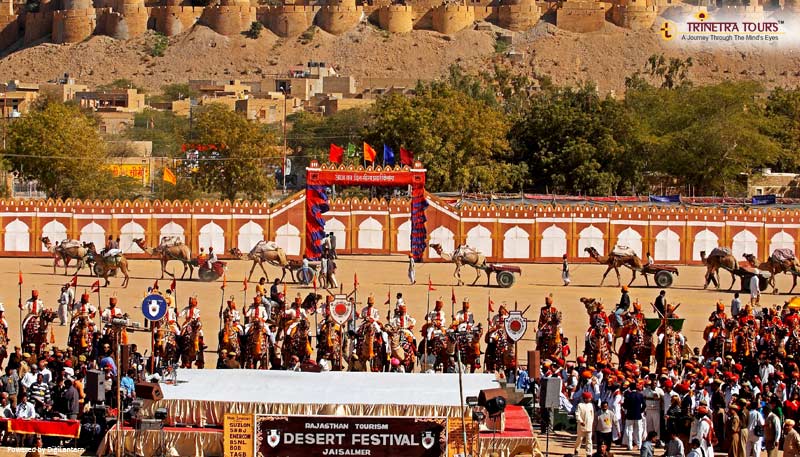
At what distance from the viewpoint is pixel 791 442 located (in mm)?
24812

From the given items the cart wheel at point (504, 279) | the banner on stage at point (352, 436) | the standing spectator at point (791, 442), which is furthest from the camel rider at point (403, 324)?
the cart wheel at point (504, 279)

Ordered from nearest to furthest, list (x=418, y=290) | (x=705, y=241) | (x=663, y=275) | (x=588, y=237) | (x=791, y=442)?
(x=791, y=442), (x=418, y=290), (x=663, y=275), (x=588, y=237), (x=705, y=241)

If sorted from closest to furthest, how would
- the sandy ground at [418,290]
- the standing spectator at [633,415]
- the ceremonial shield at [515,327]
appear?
the standing spectator at [633,415], the ceremonial shield at [515,327], the sandy ground at [418,290]

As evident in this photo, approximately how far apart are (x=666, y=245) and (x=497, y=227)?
17.2 ft

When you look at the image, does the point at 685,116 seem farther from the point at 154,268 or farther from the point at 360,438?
Answer: the point at 360,438

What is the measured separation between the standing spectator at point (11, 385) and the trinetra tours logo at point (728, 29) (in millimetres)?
127332

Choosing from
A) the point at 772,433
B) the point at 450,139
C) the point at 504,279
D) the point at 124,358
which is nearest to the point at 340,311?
the point at 124,358

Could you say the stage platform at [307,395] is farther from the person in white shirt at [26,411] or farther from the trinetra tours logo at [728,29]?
the trinetra tours logo at [728,29]

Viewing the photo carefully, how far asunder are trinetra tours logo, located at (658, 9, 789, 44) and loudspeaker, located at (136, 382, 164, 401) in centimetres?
13016

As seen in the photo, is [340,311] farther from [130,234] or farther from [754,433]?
[130,234]

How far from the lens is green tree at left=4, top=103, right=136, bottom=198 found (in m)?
69.2

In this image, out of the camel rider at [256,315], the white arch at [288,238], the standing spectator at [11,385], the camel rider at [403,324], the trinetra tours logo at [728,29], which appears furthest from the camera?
the trinetra tours logo at [728,29]

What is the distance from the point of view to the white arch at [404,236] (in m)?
54.1

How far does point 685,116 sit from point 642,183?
6102mm
